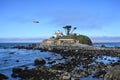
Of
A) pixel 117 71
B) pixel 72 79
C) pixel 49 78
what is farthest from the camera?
pixel 49 78

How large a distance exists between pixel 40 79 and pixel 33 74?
4917 millimetres

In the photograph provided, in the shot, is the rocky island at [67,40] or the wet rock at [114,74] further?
the rocky island at [67,40]

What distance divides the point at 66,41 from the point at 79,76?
11636cm

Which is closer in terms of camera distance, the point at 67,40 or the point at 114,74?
the point at 114,74

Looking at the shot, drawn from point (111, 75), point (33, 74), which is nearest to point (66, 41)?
point (33, 74)

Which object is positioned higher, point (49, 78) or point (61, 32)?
point (61, 32)

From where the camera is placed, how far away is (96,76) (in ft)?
121

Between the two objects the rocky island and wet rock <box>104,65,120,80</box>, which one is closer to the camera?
wet rock <box>104,65,120,80</box>

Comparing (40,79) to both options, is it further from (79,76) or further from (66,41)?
(66,41)

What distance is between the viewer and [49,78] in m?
36.3

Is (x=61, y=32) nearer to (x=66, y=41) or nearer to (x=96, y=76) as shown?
(x=66, y=41)

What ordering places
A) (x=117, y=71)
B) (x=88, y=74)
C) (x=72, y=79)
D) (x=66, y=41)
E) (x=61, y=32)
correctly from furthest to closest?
1. (x=61, y=32)
2. (x=66, y=41)
3. (x=88, y=74)
4. (x=72, y=79)
5. (x=117, y=71)

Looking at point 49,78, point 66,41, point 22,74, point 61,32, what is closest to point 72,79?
point 49,78

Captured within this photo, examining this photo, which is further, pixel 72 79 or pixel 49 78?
pixel 49 78
